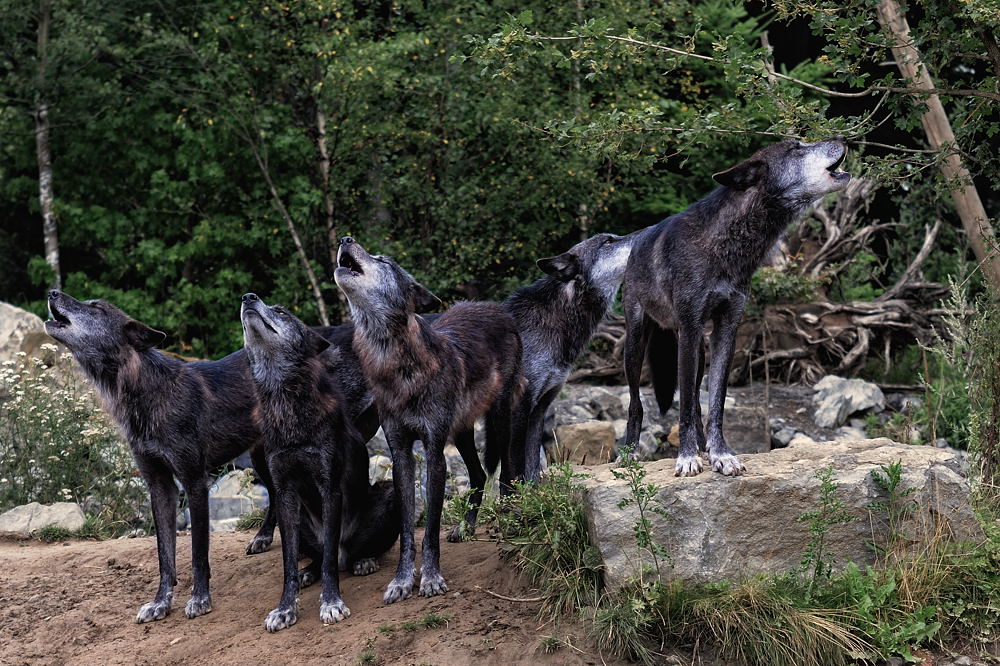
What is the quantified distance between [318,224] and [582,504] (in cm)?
1079

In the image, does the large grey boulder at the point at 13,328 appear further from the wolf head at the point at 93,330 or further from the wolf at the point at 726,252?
the wolf at the point at 726,252

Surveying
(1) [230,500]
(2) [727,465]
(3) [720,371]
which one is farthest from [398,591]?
(1) [230,500]

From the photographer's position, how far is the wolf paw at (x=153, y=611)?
5.65 m

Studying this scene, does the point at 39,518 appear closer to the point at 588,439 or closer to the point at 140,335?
the point at 140,335

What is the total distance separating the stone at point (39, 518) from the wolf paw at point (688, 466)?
5.10m

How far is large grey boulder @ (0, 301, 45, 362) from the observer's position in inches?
488

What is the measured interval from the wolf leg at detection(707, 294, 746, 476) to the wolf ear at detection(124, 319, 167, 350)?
319 cm

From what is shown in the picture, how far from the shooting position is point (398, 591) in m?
5.33

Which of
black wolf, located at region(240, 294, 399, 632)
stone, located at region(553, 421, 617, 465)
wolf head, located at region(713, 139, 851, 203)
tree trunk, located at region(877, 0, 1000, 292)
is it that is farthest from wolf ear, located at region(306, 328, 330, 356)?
tree trunk, located at region(877, 0, 1000, 292)

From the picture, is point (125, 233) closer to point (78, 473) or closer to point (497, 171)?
point (497, 171)

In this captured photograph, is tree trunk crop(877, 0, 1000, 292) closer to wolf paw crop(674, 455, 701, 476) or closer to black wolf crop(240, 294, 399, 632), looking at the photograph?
wolf paw crop(674, 455, 701, 476)

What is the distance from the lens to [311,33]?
13359 mm

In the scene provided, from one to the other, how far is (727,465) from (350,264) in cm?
228

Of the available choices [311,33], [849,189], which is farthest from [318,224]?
[849,189]
